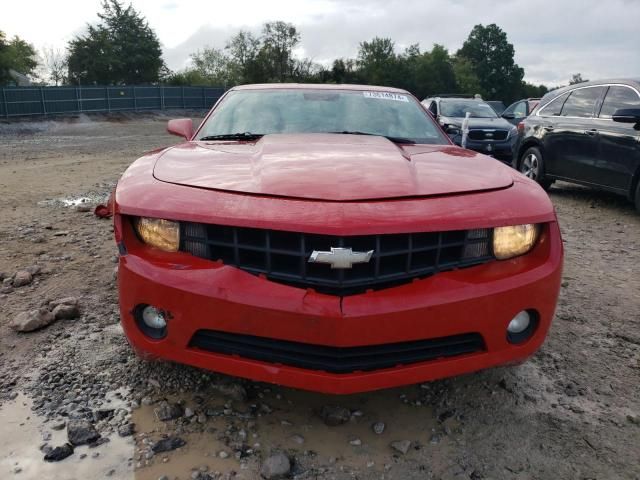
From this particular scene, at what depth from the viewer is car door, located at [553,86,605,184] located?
676cm

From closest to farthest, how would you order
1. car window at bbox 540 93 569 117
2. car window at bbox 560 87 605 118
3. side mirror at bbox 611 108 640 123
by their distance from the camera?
side mirror at bbox 611 108 640 123 → car window at bbox 560 87 605 118 → car window at bbox 540 93 569 117

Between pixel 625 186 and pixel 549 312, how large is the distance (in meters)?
4.84

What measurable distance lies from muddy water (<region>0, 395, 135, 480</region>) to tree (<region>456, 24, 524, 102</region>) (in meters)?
98.1

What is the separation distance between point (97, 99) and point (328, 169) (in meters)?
31.9

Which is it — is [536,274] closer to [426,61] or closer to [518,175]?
[518,175]

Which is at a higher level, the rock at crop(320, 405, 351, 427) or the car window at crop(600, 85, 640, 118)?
the car window at crop(600, 85, 640, 118)

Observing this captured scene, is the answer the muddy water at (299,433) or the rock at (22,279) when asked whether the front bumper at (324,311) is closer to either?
the muddy water at (299,433)

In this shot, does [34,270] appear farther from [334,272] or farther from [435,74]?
[435,74]

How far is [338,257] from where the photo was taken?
195 cm

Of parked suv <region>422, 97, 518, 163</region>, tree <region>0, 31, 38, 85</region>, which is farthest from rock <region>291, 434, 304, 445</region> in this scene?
tree <region>0, 31, 38, 85</region>

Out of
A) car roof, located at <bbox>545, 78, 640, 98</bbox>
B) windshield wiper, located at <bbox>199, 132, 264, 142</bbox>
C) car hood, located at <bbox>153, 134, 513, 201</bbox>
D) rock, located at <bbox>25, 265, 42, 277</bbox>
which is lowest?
rock, located at <bbox>25, 265, 42, 277</bbox>

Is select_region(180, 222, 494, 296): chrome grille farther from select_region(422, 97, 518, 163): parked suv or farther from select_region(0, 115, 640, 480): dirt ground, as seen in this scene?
select_region(422, 97, 518, 163): parked suv

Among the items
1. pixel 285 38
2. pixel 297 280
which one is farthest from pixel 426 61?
pixel 297 280

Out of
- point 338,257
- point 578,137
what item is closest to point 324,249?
point 338,257
